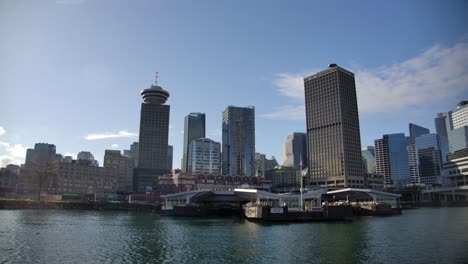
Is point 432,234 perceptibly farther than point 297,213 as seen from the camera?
No

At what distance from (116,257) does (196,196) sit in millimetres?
119315

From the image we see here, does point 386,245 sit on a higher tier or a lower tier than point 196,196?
lower

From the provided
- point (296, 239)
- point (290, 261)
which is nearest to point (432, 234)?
point (296, 239)

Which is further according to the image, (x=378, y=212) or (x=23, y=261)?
(x=378, y=212)

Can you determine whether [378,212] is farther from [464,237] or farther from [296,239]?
[296,239]

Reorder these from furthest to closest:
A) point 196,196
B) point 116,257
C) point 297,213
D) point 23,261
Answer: point 196,196, point 297,213, point 116,257, point 23,261

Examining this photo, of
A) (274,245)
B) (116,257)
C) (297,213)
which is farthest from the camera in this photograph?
(297,213)

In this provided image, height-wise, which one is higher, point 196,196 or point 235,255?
point 196,196

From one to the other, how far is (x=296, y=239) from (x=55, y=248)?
40.4 metres

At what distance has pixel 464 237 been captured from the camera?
68.9 meters

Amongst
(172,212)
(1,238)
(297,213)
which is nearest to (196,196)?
(172,212)

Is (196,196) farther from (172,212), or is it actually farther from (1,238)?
(1,238)

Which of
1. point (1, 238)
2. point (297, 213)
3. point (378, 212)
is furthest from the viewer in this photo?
point (378, 212)

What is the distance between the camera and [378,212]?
155 meters
